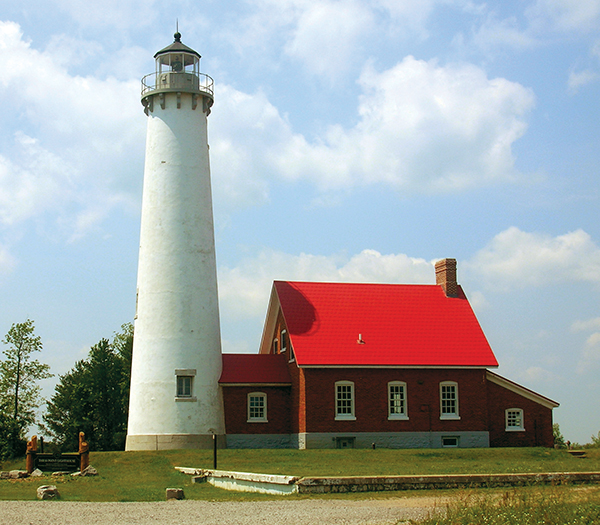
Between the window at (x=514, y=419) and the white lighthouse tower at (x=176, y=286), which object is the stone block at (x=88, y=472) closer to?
the white lighthouse tower at (x=176, y=286)

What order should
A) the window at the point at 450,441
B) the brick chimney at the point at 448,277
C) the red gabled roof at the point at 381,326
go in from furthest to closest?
the brick chimney at the point at 448,277, the window at the point at 450,441, the red gabled roof at the point at 381,326

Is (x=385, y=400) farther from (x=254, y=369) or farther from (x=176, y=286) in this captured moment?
(x=176, y=286)

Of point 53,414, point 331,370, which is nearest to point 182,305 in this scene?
point 331,370

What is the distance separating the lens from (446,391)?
118 ft

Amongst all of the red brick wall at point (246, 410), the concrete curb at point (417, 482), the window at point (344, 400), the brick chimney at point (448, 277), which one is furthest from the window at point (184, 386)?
the concrete curb at point (417, 482)

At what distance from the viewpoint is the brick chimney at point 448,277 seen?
131 ft

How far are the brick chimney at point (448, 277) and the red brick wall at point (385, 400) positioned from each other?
5069mm

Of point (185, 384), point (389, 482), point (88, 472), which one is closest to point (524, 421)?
Answer: point (185, 384)

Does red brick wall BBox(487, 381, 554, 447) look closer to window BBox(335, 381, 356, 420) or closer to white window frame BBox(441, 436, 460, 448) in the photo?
white window frame BBox(441, 436, 460, 448)

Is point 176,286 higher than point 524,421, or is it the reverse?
point 176,286

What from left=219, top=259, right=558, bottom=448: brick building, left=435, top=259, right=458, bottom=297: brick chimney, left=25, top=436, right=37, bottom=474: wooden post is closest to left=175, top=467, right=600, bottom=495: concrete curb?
left=25, top=436, right=37, bottom=474: wooden post

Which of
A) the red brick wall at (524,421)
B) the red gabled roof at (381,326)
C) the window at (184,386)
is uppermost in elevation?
the red gabled roof at (381,326)

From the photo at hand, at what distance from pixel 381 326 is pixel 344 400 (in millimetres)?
4375

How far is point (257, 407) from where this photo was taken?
35.4 metres
